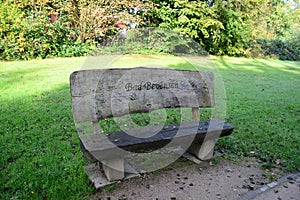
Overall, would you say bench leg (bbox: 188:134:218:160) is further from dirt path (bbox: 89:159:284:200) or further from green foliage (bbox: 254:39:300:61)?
green foliage (bbox: 254:39:300:61)

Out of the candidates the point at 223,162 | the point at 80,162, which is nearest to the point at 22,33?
the point at 80,162

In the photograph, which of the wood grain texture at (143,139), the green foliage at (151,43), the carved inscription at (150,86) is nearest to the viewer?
the wood grain texture at (143,139)

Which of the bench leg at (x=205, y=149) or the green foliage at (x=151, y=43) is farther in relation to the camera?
the green foliage at (x=151, y=43)

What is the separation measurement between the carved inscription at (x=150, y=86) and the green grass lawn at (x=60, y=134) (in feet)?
3.18

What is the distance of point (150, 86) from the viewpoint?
110 inches

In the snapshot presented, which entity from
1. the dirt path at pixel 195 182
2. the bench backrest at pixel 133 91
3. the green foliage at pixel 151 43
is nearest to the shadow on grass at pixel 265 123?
the dirt path at pixel 195 182

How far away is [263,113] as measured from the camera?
4.85 m

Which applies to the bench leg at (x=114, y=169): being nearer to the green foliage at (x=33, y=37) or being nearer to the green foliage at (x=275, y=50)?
the green foliage at (x=33, y=37)

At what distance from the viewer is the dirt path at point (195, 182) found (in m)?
2.33

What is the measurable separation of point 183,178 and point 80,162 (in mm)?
1108

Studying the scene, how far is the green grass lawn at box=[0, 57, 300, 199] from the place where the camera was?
7.97 feet

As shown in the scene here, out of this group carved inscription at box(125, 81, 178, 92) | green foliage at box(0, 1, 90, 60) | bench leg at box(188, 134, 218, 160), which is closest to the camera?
carved inscription at box(125, 81, 178, 92)

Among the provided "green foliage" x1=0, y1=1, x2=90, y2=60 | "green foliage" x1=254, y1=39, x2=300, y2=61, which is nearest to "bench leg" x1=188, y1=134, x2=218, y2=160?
"green foliage" x1=0, y1=1, x2=90, y2=60

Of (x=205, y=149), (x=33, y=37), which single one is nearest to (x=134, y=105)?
(x=205, y=149)
